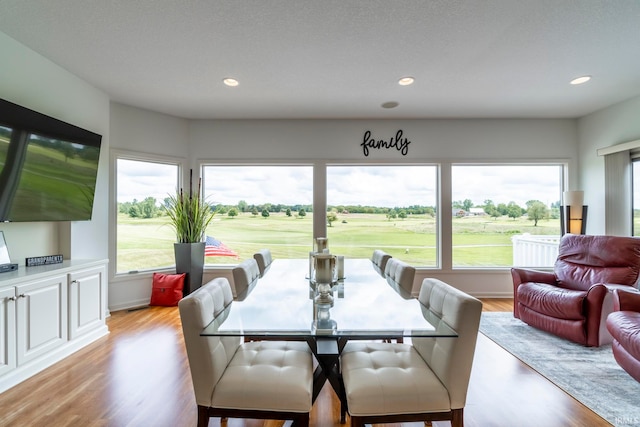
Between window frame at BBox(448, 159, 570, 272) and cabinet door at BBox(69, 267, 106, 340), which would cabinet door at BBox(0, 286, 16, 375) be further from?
window frame at BBox(448, 159, 570, 272)

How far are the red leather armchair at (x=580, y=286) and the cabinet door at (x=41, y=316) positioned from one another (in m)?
4.59

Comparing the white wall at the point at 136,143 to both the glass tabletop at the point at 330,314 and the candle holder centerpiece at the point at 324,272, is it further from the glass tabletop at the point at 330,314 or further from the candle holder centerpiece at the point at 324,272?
the candle holder centerpiece at the point at 324,272

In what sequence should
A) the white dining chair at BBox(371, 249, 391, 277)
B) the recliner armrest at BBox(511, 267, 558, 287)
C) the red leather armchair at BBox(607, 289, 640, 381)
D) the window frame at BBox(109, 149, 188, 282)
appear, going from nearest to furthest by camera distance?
the red leather armchair at BBox(607, 289, 640, 381) → the white dining chair at BBox(371, 249, 391, 277) → the recliner armrest at BBox(511, 267, 558, 287) → the window frame at BBox(109, 149, 188, 282)

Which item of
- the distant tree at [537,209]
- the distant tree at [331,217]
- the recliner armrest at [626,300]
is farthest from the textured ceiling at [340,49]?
the recliner armrest at [626,300]

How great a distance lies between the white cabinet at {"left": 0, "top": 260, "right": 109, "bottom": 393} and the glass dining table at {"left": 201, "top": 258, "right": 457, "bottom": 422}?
1.76 metres

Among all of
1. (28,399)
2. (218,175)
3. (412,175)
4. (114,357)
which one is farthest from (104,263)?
(412,175)

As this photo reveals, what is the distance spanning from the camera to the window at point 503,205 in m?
4.64

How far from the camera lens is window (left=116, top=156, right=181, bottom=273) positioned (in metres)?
4.05

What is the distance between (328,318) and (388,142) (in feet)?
11.5

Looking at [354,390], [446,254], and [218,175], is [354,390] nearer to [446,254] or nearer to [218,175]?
[446,254]

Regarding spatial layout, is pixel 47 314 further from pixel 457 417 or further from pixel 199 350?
pixel 457 417

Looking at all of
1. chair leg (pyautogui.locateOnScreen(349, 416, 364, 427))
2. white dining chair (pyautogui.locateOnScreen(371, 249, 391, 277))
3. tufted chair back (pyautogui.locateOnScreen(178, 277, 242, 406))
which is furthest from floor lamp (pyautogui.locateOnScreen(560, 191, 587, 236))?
tufted chair back (pyautogui.locateOnScreen(178, 277, 242, 406))

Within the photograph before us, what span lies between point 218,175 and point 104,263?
202cm

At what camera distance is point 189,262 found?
411cm
